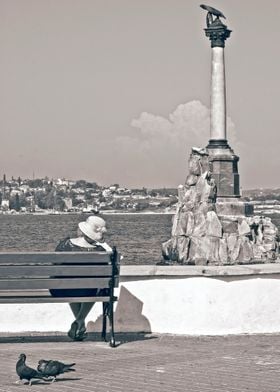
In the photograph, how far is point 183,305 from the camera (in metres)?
9.62

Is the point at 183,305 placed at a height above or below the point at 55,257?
below

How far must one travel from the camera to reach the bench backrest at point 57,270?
8.59 metres

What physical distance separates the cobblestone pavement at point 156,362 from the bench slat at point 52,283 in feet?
1.61

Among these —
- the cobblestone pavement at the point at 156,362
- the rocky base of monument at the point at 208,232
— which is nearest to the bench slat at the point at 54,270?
the cobblestone pavement at the point at 156,362

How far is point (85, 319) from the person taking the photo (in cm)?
967

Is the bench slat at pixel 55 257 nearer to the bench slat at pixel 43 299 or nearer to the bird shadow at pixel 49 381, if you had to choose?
the bench slat at pixel 43 299

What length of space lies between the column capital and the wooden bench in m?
50.3

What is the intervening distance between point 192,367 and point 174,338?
63.1 inches

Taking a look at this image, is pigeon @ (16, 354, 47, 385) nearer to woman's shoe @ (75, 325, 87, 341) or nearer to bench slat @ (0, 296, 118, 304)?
bench slat @ (0, 296, 118, 304)

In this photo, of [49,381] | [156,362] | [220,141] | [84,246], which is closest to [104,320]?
[84,246]

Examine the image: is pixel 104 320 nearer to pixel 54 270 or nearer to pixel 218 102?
pixel 54 270

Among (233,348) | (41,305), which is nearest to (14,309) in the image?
(41,305)

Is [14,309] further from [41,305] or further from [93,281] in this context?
[93,281]

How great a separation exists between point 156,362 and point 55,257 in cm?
129
